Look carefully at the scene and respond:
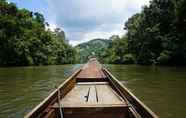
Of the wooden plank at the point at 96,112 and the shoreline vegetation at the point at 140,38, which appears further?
the shoreline vegetation at the point at 140,38

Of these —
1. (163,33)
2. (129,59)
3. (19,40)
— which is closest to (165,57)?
(163,33)

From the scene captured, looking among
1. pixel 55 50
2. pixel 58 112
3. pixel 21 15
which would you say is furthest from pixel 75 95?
pixel 55 50

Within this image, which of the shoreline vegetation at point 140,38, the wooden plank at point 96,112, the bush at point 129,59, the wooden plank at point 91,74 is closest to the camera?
the wooden plank at point 96,112

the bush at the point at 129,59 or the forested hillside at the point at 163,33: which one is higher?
the forested hillside at the point at 163,33

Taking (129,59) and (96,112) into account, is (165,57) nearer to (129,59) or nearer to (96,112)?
(129,59)

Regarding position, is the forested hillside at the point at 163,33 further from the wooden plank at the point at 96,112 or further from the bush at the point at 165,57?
the wooden plank at the point at 96,112

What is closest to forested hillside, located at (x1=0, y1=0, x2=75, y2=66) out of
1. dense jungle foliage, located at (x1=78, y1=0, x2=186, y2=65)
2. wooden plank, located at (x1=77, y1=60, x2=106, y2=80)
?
dense jungle foliage, located at (x1=78, y1=0, x2=186, y2=65)

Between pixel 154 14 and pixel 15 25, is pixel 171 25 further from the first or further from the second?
pixel 15 25

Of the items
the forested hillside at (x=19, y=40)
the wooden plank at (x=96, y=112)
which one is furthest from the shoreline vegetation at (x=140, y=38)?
the wooden plank at (x=96, y=112)

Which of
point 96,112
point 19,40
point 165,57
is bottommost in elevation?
point 96,112

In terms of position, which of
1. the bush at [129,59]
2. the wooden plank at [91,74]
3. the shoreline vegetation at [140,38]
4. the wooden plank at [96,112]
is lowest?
the wooden plank at [96,112]

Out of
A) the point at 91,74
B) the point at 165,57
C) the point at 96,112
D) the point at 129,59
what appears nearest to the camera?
the point at 96,112

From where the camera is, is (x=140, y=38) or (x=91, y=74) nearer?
(x=91, y=74)

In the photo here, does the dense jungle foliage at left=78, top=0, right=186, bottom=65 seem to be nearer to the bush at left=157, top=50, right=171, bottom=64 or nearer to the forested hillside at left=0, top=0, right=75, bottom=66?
the bush at left=157, top=50, right=171, bottom=64
